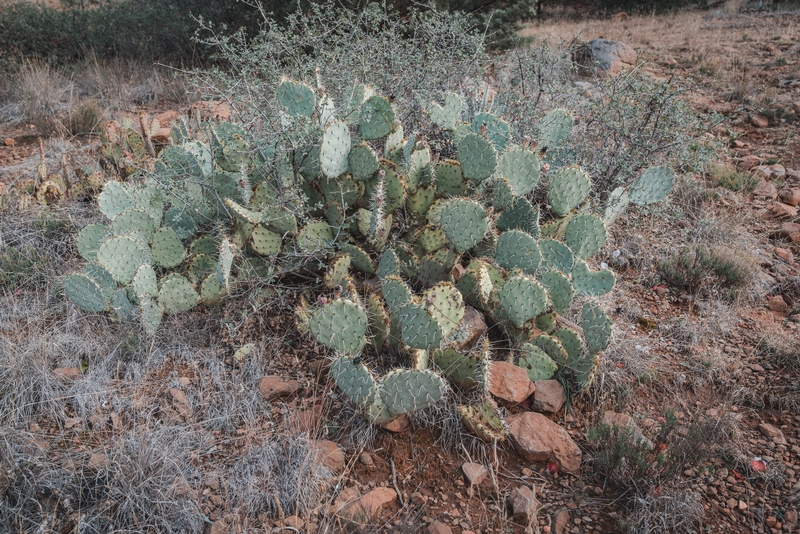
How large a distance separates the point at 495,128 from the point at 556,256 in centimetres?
108

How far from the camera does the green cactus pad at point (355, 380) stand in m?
2.16

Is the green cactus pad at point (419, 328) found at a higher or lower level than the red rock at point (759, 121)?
higher

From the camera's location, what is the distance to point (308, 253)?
9.29ft

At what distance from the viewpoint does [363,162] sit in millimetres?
2844

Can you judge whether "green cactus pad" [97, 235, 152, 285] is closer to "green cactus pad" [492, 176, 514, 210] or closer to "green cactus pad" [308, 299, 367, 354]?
"green cactus pad" [308, 299, 367, 354]

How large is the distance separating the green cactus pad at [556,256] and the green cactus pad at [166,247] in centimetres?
198

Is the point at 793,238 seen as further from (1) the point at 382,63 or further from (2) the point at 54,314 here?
(2) the point at 54,314

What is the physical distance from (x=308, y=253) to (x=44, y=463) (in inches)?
56.0

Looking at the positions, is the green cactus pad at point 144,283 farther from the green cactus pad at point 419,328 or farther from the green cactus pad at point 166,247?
the green cactus pad at point 419,328

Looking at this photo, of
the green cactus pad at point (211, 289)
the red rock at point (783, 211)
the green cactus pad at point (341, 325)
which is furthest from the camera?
the red rock at point (783, 211)

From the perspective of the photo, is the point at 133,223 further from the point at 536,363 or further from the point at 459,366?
the point at 536,363

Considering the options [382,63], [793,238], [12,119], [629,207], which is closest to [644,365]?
[629,207]

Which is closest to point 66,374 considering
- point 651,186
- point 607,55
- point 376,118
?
point 376,118

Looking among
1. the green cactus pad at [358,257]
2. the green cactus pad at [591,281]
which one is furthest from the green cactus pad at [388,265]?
the green cactus pad at [591,281]
